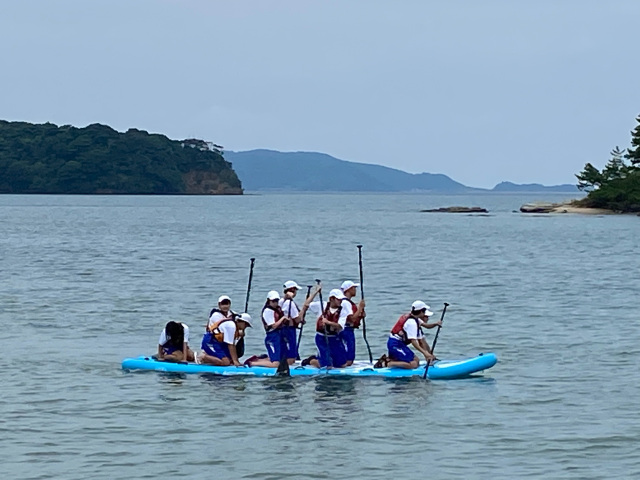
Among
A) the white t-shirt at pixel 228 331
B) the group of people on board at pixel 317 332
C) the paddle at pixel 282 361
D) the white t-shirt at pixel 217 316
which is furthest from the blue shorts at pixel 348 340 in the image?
the white t-shirt at pixel 217 316

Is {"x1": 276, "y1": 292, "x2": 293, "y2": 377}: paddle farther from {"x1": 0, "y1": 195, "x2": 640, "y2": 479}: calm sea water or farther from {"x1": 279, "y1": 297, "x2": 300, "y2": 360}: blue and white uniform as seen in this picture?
{"x1": 0, "y1": 195, "x2": 640, "y2": 479}: calm sea water

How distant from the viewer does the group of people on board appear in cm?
2288

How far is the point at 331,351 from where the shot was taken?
23297 mm

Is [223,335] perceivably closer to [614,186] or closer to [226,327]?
[226,327]

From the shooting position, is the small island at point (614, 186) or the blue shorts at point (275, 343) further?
the small island at point (614, 186)

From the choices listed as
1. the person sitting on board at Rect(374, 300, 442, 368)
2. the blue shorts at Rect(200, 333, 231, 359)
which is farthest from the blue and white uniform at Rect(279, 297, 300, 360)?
the person sitting on board at Rect(374, 300, 442, 368)

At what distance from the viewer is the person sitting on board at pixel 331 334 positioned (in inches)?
898

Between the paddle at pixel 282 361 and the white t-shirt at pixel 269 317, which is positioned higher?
the white t-shirt at pixel 269 317

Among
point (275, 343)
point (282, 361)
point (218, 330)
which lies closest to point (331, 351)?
point (282, 361)

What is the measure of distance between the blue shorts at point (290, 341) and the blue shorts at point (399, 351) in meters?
1.75

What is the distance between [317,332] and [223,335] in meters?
1.71

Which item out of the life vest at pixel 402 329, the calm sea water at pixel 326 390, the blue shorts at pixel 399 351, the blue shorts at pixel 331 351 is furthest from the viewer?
the blue shorts at pixel 399 351

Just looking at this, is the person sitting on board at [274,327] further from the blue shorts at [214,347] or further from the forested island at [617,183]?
the forested island at [617,183]

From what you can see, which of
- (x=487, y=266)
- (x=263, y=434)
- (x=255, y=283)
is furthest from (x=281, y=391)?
(x=487, y=266)
